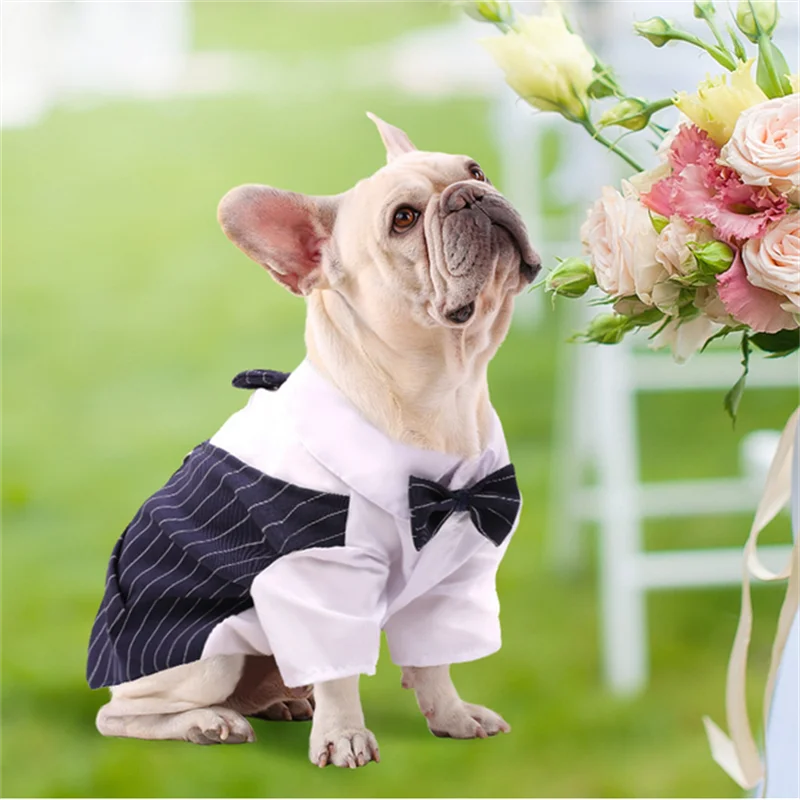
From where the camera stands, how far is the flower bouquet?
0.78 m

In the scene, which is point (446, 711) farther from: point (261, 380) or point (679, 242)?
point (679, 242)

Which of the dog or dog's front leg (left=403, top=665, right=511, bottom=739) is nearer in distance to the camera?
the dog

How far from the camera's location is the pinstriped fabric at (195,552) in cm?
87

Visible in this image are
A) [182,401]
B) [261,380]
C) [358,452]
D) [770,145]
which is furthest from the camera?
[182,401]

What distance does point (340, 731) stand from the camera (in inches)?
35.0

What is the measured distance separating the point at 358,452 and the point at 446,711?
0.26m

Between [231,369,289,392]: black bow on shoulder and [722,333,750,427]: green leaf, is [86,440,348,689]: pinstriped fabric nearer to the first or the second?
[231,369,289,392]: black bow on shoulder

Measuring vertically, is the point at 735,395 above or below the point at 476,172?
below

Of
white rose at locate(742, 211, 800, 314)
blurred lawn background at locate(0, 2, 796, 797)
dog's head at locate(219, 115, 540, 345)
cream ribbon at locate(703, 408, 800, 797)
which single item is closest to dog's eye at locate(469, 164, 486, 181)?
dog's head at locate(219, 115, 540, 345)

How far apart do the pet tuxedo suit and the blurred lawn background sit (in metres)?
0.11

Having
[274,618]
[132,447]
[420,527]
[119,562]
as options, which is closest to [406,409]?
[420,527]

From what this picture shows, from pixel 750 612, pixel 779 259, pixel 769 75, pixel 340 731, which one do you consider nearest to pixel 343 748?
pixel 340 731

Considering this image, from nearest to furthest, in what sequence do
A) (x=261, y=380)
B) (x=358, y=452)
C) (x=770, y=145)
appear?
1. (x=770, y=145)
2. (x=358, y=452)
3. (x=261, y=380)

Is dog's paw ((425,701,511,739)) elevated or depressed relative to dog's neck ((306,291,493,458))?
depressed
